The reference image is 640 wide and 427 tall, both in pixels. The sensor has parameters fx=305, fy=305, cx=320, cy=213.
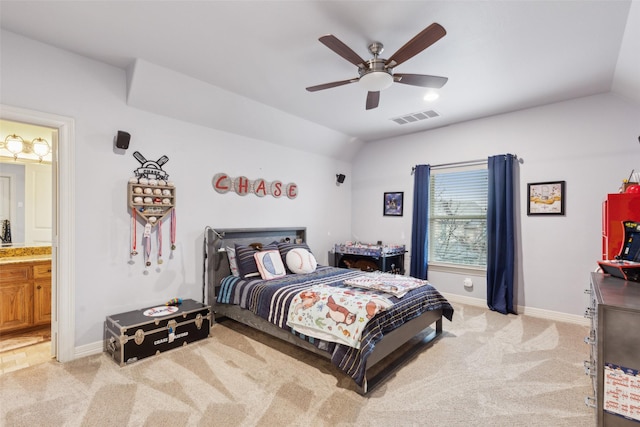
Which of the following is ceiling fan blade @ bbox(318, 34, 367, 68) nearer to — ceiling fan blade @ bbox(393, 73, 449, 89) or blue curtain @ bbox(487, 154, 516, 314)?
ceiling fan blade @ bbox(393, 73, 449, 89)

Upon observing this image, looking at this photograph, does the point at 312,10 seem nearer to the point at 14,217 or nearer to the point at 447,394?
the point at 447,394

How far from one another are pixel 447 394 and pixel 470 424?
12.8 inches

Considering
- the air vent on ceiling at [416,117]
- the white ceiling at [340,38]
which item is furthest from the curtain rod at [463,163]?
the white ceiling at [340,38]

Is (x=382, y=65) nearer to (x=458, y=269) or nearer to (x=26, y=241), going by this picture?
(x=458, y=269)

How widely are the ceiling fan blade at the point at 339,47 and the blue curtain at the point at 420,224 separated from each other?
2.98 m

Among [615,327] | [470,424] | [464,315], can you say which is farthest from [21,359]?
[464,315]

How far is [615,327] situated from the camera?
146 centimetres

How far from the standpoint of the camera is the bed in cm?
235

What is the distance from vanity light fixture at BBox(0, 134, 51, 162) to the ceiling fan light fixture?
13.5 feet

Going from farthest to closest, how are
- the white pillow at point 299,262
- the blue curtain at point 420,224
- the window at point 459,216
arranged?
the blue curtain at point 420,224
the window at point 459,216
the white pillow at point 299,262

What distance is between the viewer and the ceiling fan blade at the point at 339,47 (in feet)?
6.61

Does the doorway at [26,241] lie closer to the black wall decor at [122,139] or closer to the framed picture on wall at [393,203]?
the black wall decor at [122,139]

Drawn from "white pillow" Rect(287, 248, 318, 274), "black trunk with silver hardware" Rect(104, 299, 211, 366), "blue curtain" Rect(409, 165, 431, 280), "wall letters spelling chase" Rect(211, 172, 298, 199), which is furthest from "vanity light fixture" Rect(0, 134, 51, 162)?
"blue curtain" Rect(409, 165, 431, 280)

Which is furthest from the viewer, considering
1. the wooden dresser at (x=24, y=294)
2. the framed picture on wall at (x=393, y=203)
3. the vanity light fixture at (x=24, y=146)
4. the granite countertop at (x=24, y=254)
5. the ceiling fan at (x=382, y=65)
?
the framed picture on wall at (x=393, y=203)
